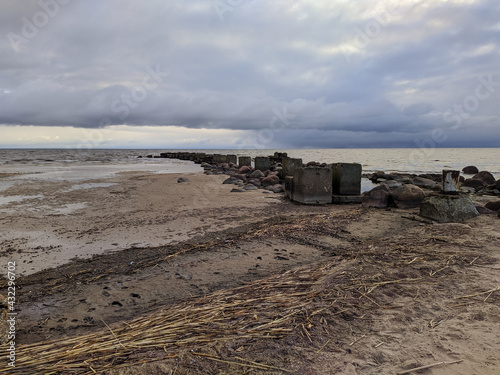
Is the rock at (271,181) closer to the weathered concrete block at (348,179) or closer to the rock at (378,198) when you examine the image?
the weathered concrete block at (348,179)

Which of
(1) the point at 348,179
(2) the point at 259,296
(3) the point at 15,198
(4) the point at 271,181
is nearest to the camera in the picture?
(2) the point at 259,296

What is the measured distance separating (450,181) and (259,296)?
20.0ft

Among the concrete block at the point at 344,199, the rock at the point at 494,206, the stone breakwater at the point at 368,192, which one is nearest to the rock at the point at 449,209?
the stone breakwater at the point at 368,192

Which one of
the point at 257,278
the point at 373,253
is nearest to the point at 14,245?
the point at 257,278

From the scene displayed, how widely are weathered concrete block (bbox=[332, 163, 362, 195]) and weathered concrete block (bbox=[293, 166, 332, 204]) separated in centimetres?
65

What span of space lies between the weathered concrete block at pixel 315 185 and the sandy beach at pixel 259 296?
275 cm

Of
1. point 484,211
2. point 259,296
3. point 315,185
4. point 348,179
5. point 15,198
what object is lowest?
point 15,198

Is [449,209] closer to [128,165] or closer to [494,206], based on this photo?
[494,206]

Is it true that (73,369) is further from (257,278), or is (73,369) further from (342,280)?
(342,280)

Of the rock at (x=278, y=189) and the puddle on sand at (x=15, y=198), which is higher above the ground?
the rock at (x=278, y=189)

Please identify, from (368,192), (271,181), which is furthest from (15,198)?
(368,192)

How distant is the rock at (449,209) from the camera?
6.83 meters

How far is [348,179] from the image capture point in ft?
35.6

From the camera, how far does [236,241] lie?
232 inches
